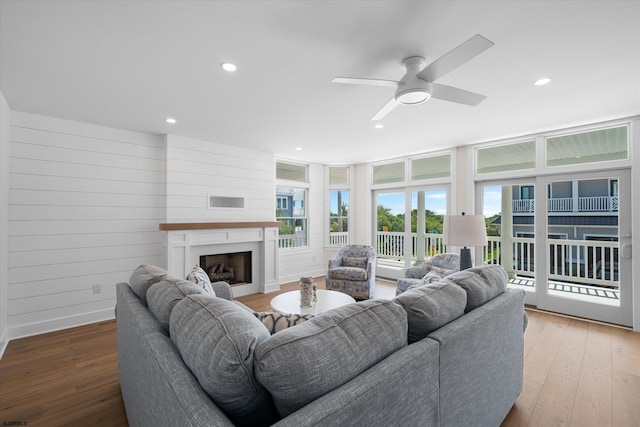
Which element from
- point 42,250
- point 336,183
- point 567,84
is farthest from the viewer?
point 336,183

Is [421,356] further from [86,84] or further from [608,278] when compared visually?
[608,278]

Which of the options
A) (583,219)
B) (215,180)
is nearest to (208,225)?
(215,180)

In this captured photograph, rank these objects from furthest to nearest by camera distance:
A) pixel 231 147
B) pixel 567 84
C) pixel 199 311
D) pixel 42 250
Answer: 1. pixel 231 147
2. pixel 42 250
3. pixel 567 84
4. pixel 199 311

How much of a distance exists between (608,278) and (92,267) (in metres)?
6.51

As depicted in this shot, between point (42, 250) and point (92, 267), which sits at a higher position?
point (42, 250)

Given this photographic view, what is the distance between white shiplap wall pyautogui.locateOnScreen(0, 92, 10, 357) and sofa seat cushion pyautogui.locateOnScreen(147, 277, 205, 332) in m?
2.67

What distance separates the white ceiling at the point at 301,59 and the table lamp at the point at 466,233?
122 cm

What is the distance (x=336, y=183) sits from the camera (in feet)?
21.2

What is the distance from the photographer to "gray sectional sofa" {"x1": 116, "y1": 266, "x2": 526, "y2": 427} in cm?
84

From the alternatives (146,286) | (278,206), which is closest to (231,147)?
(278,206)

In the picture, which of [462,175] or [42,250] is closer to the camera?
[42,250]

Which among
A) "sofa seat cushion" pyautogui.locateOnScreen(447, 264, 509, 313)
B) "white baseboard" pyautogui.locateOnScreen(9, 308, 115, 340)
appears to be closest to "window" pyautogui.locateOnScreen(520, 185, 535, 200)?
"sofa seat cushion" pyautogui.locateOnScreen(447, 264, 509, 313)

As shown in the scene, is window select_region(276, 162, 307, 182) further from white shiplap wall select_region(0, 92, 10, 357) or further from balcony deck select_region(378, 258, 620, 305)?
balcony deck select_region(378, 258, 620, 305)

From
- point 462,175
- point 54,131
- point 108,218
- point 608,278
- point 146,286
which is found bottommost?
point 608,278
